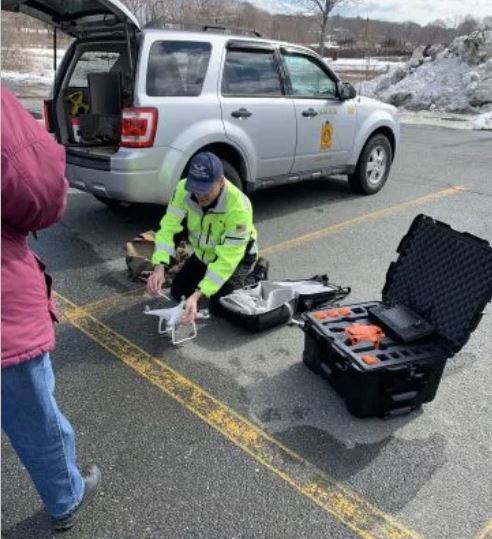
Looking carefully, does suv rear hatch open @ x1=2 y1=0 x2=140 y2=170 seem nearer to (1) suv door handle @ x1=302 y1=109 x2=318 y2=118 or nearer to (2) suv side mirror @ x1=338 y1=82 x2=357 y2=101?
(1) suv door handle @ x1=302 y1=109 x2=318 y2=118

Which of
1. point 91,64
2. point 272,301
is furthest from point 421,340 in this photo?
point 91,64

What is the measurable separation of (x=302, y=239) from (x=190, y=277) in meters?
1.89

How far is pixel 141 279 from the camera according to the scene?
4484 millimetres

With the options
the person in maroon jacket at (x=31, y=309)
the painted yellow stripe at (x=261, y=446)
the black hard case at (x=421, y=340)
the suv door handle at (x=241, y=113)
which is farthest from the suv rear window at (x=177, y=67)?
the person in maroon jacket at (x=31, y=309)

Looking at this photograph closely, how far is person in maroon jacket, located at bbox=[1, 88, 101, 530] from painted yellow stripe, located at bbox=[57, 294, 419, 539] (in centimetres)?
90

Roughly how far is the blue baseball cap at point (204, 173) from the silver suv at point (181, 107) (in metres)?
1.63

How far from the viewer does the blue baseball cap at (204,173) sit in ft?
10.7

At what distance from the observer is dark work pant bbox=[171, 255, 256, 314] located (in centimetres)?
392

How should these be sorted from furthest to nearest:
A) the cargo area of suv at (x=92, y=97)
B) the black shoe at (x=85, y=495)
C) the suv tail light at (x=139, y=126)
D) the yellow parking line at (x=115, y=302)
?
the cargo area of suv at (x=92, y=97)
the suv tail light at (x=139, y=126)
the yellow parking line at (x=115, y=302)
the black shoe at (x=85, y=495)

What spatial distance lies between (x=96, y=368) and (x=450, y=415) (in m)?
2.03

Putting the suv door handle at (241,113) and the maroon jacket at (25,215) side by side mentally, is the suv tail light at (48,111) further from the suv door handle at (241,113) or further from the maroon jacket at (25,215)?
the maroon jacket at (25,215)

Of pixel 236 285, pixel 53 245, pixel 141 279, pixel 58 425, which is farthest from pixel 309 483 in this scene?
pixel 53 245

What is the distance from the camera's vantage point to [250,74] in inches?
218

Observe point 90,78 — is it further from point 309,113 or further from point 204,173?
point 204,173
